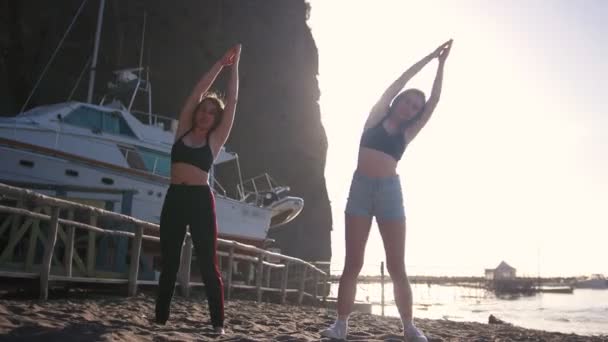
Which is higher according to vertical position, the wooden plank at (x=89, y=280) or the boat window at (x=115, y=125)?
the boat window at (x=115, y=125)

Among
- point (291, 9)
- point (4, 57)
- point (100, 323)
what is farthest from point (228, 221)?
point (291, 9)

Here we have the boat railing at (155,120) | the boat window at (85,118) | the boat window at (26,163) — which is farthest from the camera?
the boat railing at (155,120)

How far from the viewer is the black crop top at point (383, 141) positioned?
147 inches

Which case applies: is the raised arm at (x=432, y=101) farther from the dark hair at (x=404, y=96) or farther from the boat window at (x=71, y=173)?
the boat window at (x=71, y=173)

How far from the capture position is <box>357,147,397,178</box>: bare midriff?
3697 millimetres

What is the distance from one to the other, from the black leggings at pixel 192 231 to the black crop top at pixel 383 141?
4.05 ft

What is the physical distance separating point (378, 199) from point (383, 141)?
1.42 ft

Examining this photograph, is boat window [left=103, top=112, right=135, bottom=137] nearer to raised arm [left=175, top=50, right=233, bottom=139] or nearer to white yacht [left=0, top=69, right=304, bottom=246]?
white yacht [left=0, top=69, right=304, bottom=246]

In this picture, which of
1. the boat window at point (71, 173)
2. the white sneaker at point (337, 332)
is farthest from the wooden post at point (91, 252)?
the boat window at point (71, 173)

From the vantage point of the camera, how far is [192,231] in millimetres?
3551

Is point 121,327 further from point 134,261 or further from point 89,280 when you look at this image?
point 134,261

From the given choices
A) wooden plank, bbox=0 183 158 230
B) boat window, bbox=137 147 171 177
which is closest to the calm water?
boat window, bbox=137 147 171 177

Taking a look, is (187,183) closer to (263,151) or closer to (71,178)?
(71,178)

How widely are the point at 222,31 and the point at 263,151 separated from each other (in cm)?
897
